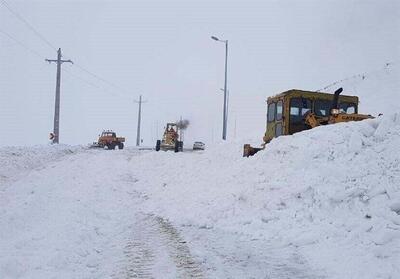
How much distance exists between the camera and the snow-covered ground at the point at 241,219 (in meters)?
7.71

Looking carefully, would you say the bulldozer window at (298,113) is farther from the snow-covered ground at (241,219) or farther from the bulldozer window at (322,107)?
the snow-covered ground at (241,219)

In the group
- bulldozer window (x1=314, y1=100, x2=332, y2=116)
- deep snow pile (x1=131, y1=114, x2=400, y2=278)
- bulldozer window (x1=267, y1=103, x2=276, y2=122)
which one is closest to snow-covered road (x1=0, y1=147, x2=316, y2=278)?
deep snow pile (x1=131, y1=114, x2=400, y2=278)

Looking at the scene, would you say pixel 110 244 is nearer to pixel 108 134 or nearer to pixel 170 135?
pixel 170 135

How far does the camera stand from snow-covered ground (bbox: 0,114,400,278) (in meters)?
7.71

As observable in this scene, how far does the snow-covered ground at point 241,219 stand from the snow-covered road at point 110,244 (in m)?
0.03

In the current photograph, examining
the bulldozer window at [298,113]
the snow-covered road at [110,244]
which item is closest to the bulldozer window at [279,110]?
the bulldozer window at [298,113]

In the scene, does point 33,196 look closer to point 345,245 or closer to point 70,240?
point 70,240

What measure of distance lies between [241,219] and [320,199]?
6.74ft

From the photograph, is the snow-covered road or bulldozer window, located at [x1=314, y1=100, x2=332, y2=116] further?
bulldozer window, located at [x1=314, y1=100, x2=332, y2=116]

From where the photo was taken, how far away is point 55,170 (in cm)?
2144

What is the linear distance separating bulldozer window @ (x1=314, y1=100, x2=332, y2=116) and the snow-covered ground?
5155mm

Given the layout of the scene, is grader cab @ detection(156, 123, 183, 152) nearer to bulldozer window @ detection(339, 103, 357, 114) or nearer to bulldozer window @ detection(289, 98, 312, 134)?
bulldozer window @ detection(289, 98, 312, 134)

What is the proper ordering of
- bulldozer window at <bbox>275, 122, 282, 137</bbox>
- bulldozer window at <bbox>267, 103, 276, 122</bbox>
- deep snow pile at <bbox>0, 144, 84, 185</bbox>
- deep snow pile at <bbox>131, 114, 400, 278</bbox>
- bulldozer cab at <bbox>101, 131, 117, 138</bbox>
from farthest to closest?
bulldozer cab at <bbox>101, 131, 117, 138</bbox> → deep snow pile at <bbox>0, 144, 84, 185</bbox> → bulldozer window at <bbox>267, 103, 276, 122</bbox> → bulldozer window at <bbox>275, 122, 282, 137</bbox> → deep snow pile at <bbox>131, 114, 400, 278</bbox>

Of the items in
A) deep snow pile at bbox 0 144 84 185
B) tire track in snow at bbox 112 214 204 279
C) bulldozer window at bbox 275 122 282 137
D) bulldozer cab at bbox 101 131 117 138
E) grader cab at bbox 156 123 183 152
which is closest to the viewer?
tire track in snow at bbox 112 214 204 279
